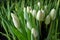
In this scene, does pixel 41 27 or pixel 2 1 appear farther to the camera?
pixel 2 1

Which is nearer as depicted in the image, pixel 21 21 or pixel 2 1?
pixel 21 21

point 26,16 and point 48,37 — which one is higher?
point 26,16

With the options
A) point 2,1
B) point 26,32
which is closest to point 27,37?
point 26,32

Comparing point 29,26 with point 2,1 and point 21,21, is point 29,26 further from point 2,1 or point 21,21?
point 2,1

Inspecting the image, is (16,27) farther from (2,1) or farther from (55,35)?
(2,1)

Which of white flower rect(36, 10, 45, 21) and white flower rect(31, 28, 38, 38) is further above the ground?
white flower rect(36, 10, 45, 21)

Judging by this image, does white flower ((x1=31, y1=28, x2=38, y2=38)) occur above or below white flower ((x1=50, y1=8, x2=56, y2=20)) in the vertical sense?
below

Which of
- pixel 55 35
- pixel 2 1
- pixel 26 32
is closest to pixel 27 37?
pixel 26 32

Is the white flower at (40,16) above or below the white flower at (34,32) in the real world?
above

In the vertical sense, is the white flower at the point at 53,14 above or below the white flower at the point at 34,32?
above
